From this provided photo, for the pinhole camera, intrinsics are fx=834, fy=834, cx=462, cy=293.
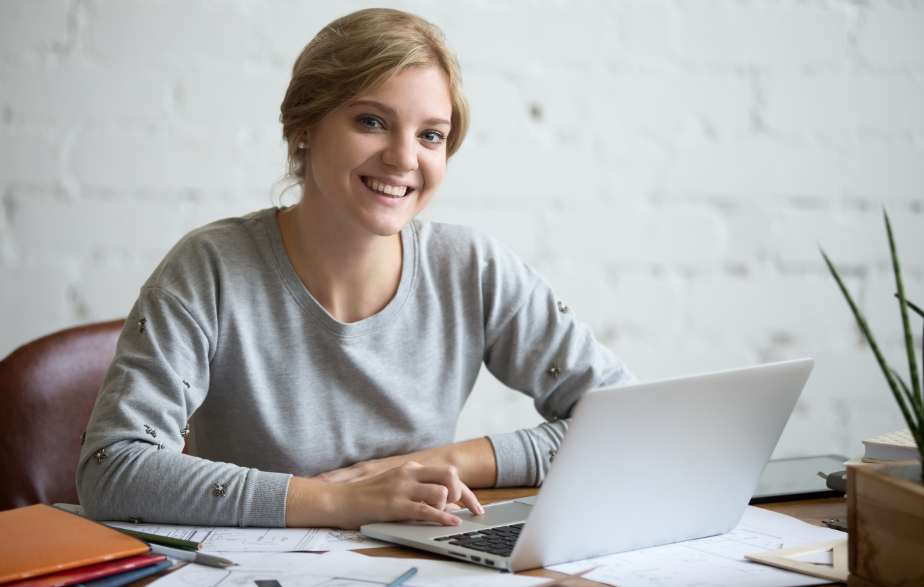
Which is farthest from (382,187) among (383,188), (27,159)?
(27,159)

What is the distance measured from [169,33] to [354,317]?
0.76 m

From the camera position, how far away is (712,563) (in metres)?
0.73

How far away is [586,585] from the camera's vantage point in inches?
26.0

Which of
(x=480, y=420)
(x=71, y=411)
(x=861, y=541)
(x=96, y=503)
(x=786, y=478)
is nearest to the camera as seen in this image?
→ (x=861, y=541)

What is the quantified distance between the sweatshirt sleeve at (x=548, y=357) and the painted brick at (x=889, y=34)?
44.0 inches

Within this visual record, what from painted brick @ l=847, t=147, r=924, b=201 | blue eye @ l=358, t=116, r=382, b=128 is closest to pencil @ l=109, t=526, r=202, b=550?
blue eye @ l=358, t=116, r=382, b=128

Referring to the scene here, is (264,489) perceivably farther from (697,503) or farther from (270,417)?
(697,503)

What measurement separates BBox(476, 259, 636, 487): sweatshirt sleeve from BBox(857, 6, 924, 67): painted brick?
112cm

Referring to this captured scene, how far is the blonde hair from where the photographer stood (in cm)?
109

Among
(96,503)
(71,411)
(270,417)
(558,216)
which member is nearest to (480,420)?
(558,216)

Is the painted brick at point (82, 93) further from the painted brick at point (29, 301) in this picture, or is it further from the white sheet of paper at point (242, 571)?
the white sheet of paper at point (242, 571)

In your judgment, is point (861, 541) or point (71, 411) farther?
point (71, 411)

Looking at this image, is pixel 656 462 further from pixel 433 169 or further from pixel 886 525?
pixel 433 169

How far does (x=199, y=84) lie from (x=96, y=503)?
939 mm
